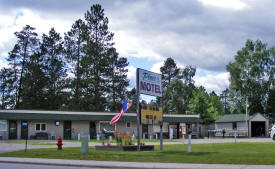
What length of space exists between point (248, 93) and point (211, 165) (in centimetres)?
5591

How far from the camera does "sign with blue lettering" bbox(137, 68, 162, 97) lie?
75.6 feet

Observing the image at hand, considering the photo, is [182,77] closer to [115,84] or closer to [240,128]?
[115,84]

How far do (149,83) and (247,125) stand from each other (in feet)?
130

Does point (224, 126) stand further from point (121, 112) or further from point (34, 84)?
point (121, 112)

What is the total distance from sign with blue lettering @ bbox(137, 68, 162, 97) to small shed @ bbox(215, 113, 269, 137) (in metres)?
37.0

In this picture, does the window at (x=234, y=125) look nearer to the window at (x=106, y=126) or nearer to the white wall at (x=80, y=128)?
the window at (x=106, y=126)

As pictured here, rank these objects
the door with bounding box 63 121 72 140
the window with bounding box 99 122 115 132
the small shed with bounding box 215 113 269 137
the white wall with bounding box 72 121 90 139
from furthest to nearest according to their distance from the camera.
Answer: the small shed with bounding box 215 113 269 137 < the window with bounding box 99 122 115 132 < the white wall with bounding box 72 121 90 139 < the door with bounding box 63 121 72 140

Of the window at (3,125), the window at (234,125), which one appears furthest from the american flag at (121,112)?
the window at (234,125)

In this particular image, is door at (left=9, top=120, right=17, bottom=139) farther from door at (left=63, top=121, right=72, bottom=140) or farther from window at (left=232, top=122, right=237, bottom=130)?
window at (left=232, top=122, right=237, bottom=130)

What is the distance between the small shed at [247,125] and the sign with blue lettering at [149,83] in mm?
36951

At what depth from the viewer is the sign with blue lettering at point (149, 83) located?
2303cm

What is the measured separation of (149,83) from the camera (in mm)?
23703

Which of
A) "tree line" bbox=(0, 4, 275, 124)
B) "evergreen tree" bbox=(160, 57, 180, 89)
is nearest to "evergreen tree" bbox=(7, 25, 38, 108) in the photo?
"tree line" bbox=(0, 4, 275, 124)

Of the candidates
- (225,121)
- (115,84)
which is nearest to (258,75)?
(225,121)
